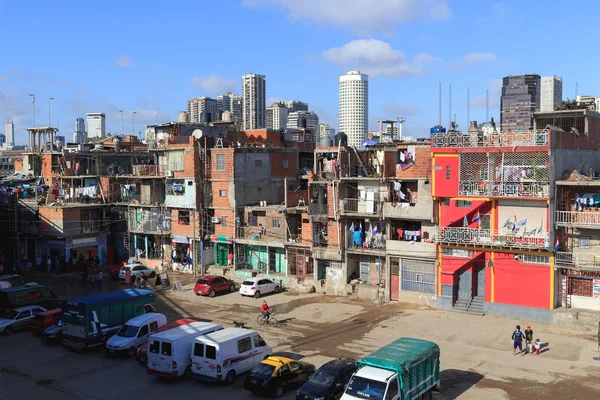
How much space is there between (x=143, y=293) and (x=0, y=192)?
102 feet

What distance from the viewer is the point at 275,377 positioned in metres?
21.8

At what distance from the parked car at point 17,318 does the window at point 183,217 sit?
17.3 m

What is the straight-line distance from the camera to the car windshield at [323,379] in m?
20.4

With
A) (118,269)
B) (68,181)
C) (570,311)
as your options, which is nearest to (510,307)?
(570,311)

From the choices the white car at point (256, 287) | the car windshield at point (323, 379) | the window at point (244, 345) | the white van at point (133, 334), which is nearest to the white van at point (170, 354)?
the window at point (244, 345)

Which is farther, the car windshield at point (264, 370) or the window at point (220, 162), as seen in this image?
the window at point (220, 162)

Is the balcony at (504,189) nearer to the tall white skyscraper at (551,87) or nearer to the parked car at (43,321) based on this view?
the parked car at (43,321)

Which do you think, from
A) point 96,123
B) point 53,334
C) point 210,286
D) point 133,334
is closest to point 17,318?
point 53,334

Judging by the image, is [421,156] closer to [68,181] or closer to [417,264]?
[417,264]

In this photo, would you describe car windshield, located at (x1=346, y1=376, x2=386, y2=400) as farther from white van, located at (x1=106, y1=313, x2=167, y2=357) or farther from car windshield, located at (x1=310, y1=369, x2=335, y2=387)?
white van, located at (x1=106, y1=313, x2=167, y2=357)

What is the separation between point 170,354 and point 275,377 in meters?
4.67

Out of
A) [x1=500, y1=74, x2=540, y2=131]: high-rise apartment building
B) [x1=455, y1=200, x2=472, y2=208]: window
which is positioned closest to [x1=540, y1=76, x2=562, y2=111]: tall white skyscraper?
[x1=500, y1=74, x2=540, y2=131]: high-rise apartment building

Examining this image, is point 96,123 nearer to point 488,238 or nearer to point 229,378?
point 488,238

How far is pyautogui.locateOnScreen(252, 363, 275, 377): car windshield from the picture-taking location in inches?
863
